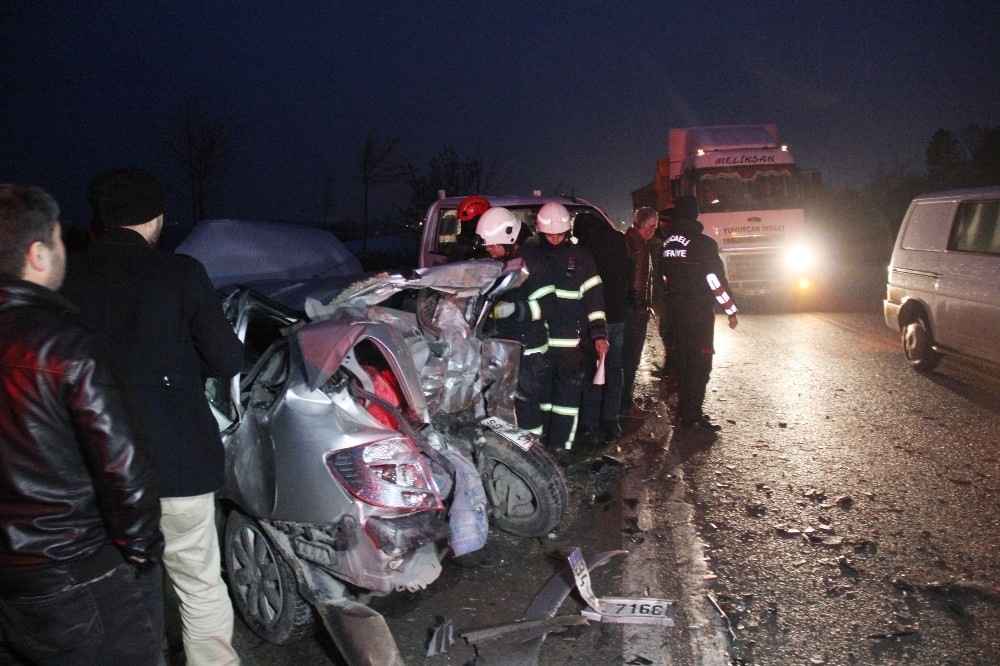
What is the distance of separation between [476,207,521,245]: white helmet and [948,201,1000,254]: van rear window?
5099 mm

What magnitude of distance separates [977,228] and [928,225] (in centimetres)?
92

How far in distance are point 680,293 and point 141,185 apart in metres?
4.99

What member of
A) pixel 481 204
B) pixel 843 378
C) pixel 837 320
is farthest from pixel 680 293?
pixel 837 320

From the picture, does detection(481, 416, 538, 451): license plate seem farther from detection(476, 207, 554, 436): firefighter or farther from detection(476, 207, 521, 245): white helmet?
detection(476, 207, 521, 245): white helmet

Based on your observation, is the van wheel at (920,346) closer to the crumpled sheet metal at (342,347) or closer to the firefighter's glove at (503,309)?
the firefighter's glove at (503,309)

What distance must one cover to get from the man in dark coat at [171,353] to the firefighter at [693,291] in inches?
185

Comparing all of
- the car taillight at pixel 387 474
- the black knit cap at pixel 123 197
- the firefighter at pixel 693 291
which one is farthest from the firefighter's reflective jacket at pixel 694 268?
the black knit cap at pixel 123 197

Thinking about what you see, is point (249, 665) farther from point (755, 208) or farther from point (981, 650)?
point (755, 208)

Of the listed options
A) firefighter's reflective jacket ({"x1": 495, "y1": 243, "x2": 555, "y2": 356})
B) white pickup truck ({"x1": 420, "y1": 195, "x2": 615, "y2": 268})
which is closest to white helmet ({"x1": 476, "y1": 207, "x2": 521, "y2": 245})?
firefighter's reflective jacket ({"x1": 495, "y1": 243, "x2": 555, "y2": 356})

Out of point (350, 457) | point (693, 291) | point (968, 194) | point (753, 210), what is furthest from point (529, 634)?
point (753, 210)

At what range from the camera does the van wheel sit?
28.7 feet

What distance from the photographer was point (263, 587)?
3.74 metres

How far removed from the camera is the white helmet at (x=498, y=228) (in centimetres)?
567

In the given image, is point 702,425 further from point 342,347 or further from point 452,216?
point 342,347
